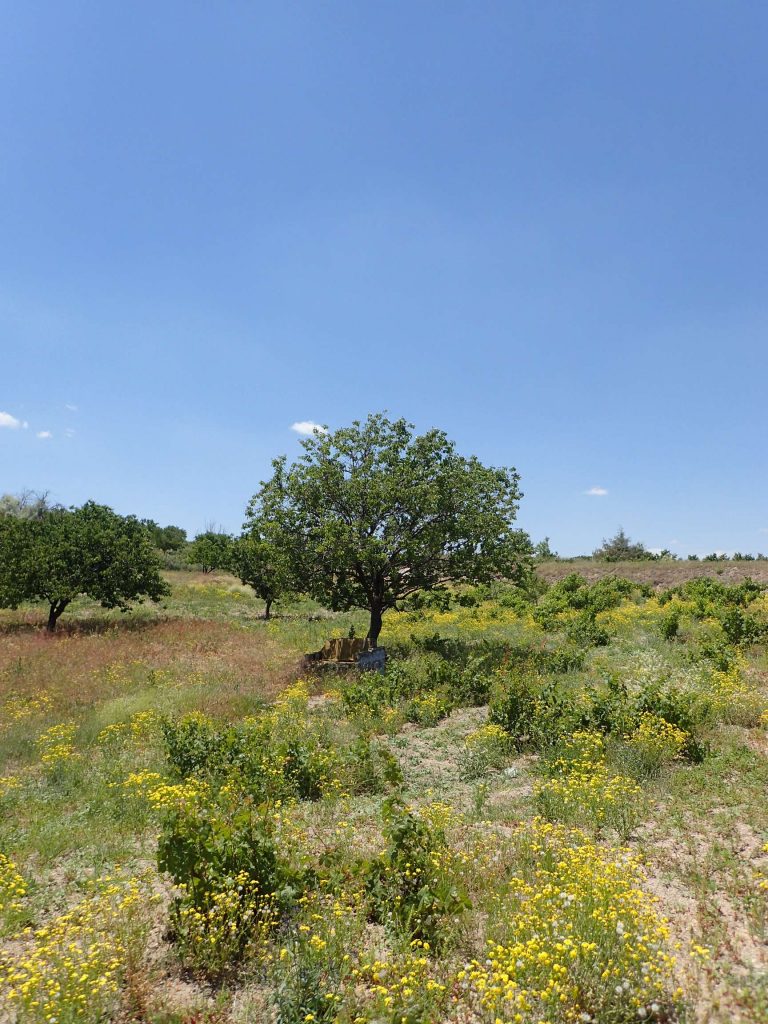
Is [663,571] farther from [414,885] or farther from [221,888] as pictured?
[221,888]

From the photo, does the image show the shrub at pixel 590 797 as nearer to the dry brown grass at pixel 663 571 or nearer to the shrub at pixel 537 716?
the shrub at pixel 537 716

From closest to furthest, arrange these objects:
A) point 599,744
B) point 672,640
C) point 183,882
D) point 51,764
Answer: point 183,882 → point 599,744 → point 51,764 → point 672,640

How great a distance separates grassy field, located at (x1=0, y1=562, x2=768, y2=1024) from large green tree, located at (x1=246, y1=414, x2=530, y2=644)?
4337mm

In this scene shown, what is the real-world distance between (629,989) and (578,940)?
0.47 metres

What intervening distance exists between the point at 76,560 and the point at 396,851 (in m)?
26.9

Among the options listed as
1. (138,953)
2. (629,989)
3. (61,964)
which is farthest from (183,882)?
(629,989)

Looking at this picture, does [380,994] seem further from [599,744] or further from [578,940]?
[599,744]

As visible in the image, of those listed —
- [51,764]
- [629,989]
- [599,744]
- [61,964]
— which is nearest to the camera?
[629,989]

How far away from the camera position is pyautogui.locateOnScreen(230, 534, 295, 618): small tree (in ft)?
62.4

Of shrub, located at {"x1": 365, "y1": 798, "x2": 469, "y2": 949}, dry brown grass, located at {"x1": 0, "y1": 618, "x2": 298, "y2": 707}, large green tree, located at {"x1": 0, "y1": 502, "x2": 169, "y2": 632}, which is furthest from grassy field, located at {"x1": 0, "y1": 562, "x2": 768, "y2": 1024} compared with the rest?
large green tree, located at {"x1": 0, "y1": 502, "x2": 169, "y2": 632}

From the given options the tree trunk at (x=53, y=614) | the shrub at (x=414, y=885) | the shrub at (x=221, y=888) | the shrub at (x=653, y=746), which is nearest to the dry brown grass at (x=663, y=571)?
the shrub at (x=653, y=746)

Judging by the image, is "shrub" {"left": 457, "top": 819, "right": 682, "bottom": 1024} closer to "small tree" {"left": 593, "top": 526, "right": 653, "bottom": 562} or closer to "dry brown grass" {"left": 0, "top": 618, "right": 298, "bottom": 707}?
"dry brown grass" {"left": 0, "top": 618, "right": 298, "bottom": 707}

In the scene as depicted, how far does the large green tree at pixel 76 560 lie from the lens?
84.5 feet

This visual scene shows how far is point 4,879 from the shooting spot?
19.2ft
